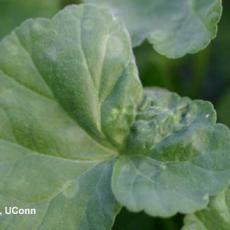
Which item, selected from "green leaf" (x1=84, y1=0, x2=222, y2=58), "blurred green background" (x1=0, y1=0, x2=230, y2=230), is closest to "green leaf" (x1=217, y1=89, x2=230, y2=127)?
"blurred green background" (x1=0, y1=0, x2=230, y2=230)

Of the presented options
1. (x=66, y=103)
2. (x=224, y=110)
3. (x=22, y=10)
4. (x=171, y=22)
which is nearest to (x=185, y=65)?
(x=224, y=110)

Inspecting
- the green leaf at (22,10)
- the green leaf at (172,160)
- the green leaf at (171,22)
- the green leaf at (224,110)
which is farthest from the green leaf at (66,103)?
the green leaf at (22,10)

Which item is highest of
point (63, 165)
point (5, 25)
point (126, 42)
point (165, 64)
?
point (126, 42)

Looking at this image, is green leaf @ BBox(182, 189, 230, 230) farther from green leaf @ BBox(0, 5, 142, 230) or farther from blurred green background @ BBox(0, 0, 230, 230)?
blurred green background @ BBox(0, 0, 230, 230)

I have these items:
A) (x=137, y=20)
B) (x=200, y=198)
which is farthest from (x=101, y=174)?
(x=137, y=20)

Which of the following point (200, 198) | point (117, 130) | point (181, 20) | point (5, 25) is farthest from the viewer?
point (5, 25)

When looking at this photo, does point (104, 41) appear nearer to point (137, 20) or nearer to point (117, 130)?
point (117, 130)
